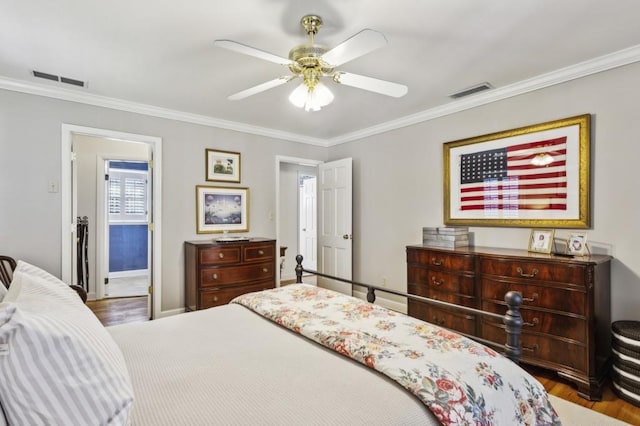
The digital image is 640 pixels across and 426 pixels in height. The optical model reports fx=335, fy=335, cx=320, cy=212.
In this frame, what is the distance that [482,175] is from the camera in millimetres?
3338

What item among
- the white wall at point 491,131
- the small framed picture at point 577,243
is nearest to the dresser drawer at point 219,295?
the white wall at point 491,131

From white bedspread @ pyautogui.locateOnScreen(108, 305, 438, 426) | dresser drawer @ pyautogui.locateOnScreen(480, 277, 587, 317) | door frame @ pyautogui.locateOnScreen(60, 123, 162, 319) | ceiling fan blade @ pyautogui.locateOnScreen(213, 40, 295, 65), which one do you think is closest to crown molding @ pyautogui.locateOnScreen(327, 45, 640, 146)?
dresser drawer @ pyautogui.locateOnScreen(480, 277, 587, 317)

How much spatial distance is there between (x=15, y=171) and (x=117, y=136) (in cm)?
90

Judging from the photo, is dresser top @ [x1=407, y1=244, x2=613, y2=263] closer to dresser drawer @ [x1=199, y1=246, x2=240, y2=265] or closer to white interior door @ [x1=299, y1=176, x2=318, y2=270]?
dresser drawer @ [x1=199, y1=246, x2=240, y2=265]

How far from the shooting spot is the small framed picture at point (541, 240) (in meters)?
2.74

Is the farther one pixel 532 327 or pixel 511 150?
pixel 511 150

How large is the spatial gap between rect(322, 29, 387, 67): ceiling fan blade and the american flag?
6.78 feet

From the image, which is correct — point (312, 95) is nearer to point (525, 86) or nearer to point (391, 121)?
point (525, 86)

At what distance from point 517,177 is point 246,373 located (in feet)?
9.62

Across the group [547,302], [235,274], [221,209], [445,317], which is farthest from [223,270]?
[547,302]

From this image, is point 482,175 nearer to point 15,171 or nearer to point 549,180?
point 549,180

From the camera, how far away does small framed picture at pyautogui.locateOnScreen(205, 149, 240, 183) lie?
4.13 metres

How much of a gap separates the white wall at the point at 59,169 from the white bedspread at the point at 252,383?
2205 millimetres

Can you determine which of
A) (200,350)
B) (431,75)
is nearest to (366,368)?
(200,350)
